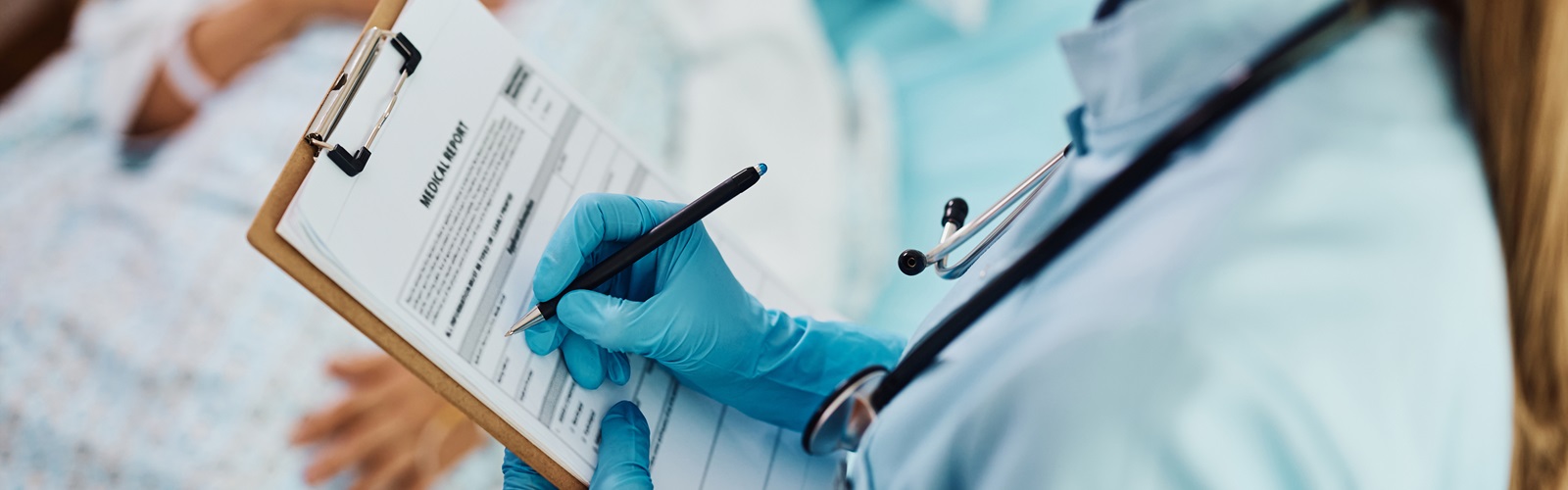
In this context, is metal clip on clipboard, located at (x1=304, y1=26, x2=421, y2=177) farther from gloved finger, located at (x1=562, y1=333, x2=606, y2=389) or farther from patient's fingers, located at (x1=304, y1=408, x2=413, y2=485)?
patient's fingers, located at (x1=304, y1=408, x2=413, y2=485)

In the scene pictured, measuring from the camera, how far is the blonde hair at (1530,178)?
282mm

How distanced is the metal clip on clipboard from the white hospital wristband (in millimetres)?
935

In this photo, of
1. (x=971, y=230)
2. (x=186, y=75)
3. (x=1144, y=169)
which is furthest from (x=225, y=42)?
(x=1144, y=169)

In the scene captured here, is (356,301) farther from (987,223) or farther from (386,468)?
(386,468)

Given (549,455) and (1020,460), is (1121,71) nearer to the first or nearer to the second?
(1020,460)

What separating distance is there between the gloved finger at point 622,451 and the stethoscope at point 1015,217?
0.12 meters

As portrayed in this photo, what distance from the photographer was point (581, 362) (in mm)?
518

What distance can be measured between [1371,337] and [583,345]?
1.34 ft

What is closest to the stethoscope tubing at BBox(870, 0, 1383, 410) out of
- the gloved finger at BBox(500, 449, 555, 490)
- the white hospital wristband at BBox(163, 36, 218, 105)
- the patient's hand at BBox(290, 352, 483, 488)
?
the gloved finger at BBox(500, 449, 555, 490)

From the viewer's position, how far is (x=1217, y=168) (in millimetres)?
378

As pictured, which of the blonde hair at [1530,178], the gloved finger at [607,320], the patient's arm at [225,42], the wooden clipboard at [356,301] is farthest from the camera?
the patient's arm at [225,42]

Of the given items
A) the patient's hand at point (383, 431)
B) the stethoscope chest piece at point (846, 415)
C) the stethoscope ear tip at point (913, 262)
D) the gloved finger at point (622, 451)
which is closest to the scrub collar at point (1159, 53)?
the stethoscope ear tip at point (913, 262)

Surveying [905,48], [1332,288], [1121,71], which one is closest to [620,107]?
[905,48]

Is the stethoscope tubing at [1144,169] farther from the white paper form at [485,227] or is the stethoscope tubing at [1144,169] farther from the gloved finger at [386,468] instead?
the gloved finger at [386,468]
